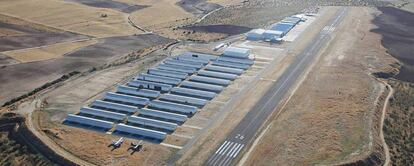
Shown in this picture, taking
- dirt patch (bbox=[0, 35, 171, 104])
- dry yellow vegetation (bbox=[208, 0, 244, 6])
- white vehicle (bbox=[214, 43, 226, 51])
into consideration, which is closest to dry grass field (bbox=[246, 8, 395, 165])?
white vehicle (bbox=[214, 43, 226, 51])

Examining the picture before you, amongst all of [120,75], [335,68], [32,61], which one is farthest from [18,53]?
[335,68]

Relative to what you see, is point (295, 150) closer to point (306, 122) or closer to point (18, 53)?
point (306, 122)

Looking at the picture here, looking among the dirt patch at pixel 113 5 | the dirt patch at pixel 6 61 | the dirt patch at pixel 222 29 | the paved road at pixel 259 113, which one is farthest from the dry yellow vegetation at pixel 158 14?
the paved road at pixel 259 113

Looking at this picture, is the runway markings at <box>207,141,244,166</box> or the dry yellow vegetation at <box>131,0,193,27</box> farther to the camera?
the dry yellow vegetation at <box>131,0,193,27</box>

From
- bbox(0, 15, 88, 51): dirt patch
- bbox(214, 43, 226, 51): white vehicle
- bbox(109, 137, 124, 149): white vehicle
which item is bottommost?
bbox(109, 137, 124, 149): white vehicle

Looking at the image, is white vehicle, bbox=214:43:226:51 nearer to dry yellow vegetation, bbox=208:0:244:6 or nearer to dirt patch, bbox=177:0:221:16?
dirt patch, bbox=177:0:221:16
